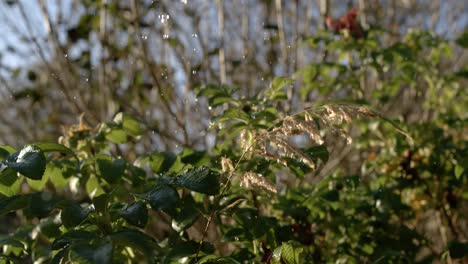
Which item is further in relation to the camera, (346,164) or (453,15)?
(453,15)

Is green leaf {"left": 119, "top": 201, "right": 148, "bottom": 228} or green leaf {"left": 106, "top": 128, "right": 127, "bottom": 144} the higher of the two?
green leaf {"left": 119, "top": 201, "right": 148, "bottom": 228}

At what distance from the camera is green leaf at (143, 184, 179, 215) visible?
1192 millimetres

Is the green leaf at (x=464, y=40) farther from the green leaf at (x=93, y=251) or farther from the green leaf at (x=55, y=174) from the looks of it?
the green leaf at (x=93, y=251)

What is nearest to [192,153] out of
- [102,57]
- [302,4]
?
[102,57]

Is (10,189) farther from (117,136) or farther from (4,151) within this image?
(117,136)

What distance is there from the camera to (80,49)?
12.7 feet

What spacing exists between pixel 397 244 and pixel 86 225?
100 cm

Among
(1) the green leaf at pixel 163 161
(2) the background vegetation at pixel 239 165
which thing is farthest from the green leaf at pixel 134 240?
(1) the green leaf at pixel 163 161

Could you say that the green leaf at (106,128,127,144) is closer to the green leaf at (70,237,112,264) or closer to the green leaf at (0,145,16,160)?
the green leaf at (0,145,16,160)

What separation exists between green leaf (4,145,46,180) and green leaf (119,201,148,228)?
183 mm

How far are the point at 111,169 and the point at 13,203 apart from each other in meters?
0.30

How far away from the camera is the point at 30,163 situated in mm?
1192

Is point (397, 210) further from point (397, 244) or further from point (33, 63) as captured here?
point (33, 63)

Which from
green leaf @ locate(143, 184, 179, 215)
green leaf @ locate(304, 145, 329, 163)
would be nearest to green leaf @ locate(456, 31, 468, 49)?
green leaf @ locate(304, 145, 329, 163)
